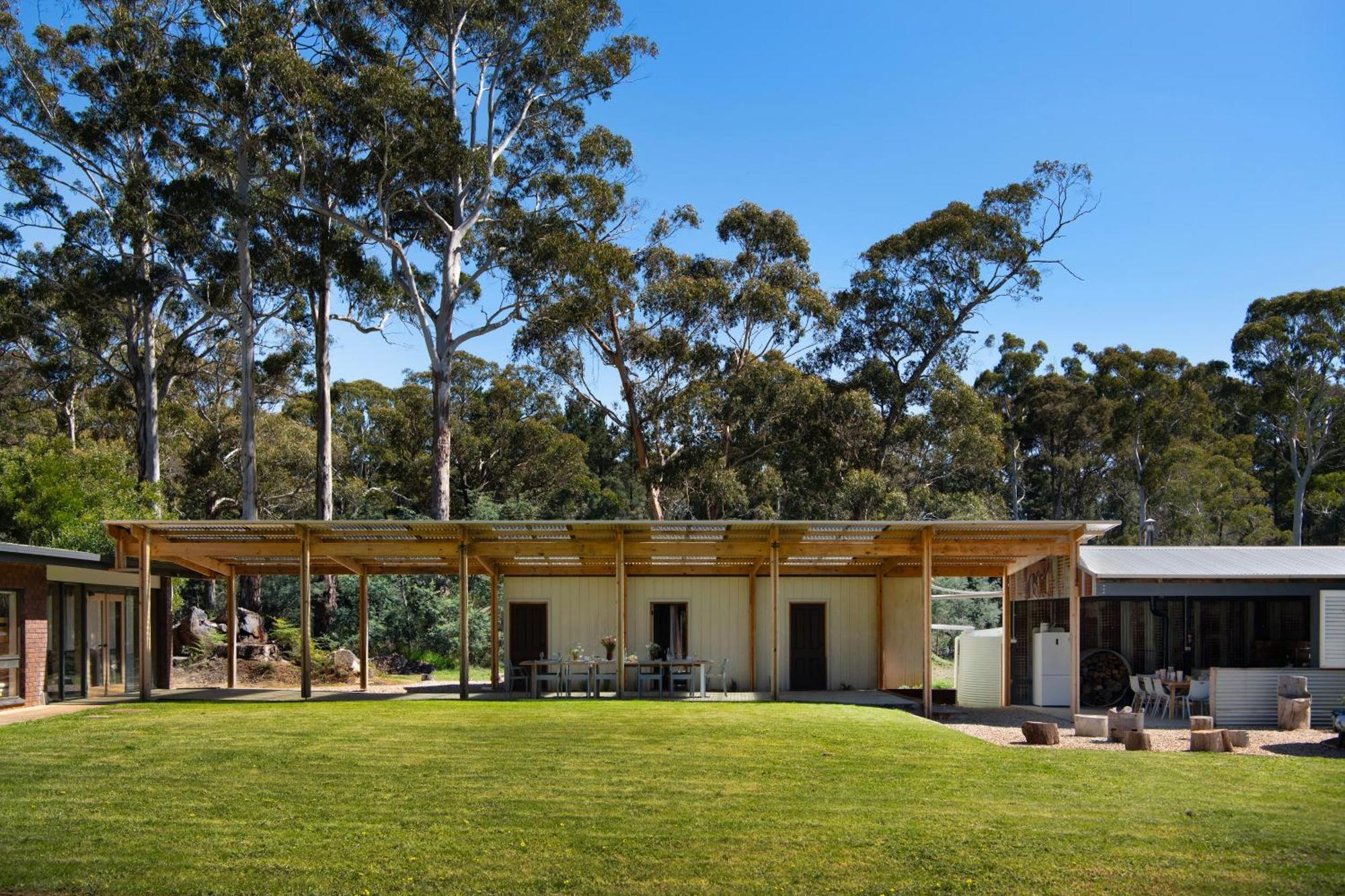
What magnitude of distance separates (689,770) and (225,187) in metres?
22.2

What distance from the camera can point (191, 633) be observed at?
24375 mm

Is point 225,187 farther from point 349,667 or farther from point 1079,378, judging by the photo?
point 1079,378

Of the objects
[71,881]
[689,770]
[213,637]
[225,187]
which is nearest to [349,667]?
[213,637]

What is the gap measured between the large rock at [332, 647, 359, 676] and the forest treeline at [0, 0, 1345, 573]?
15.3 feet

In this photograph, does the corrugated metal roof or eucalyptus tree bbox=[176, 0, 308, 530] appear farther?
eucalyptus tree bbox=[176, 0, 308, 530]

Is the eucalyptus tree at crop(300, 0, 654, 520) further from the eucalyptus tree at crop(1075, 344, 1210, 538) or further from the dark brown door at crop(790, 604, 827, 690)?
the eucalyptus tree at crop(1075, 344, 1210, 538)

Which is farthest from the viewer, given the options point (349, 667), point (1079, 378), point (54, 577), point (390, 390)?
point (1079, 378)

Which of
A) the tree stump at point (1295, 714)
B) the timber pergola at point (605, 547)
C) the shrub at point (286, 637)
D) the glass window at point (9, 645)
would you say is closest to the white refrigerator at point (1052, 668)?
the timber pergola at point (605, 547)

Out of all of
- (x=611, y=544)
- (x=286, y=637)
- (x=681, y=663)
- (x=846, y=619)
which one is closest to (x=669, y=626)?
(x=846, y=619)

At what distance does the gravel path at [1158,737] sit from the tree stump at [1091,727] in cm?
12

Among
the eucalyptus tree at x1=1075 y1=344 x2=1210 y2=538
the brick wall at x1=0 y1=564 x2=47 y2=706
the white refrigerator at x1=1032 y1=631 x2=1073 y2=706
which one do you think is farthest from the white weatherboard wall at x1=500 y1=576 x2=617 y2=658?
the eucalyptus tree at x1=1075 y1=344 x2=1210 y2=538

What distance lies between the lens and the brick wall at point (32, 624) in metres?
16.2

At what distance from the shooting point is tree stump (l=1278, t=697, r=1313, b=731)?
50.8 feet

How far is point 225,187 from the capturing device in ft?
94.1
